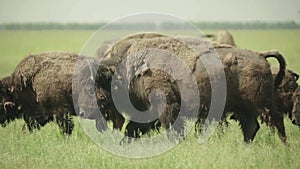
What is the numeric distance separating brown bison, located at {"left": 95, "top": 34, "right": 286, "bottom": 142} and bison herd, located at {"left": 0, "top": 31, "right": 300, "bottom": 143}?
0.6 inches

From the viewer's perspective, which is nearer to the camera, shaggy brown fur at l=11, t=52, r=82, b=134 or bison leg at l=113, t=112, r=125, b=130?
bison leg at l=113, t=112, r=125, b=130

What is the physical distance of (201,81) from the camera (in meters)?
10.5

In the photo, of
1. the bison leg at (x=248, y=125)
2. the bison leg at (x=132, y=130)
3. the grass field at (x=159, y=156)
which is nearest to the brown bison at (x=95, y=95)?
the bison leg at (x=132, y=130)

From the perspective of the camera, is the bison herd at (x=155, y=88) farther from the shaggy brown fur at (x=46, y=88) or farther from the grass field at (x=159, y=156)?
the grass field at (x=159, y=156)

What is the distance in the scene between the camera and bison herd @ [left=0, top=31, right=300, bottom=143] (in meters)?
10.5

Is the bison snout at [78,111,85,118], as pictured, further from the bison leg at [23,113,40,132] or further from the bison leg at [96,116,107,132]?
the bison leg at [23,113,40,132]

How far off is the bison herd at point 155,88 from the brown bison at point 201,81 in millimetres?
15

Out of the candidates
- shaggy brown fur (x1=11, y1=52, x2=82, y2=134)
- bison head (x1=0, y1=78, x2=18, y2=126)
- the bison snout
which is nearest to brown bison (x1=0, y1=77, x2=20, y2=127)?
bison head (x1=0, y1=78, x2=18, y2=126)

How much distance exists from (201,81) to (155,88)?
27.6 inches

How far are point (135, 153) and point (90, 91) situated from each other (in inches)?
67.7

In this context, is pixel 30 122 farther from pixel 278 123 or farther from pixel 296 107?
pixel 296 107

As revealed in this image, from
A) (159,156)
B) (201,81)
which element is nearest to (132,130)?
(201,81)

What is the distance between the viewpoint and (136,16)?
1260 cm

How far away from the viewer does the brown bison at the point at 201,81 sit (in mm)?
10398
